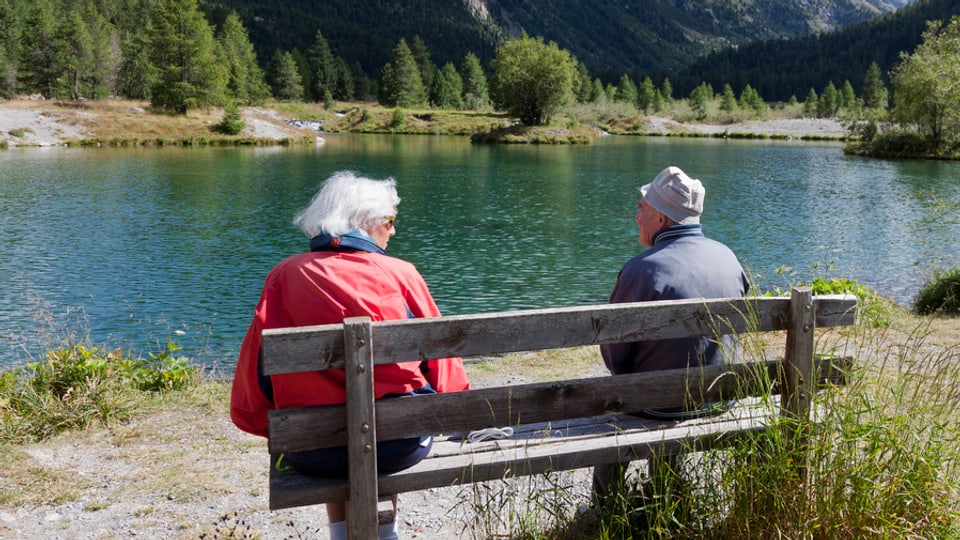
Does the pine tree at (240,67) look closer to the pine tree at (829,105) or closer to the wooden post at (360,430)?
the wooden post at (360,430)

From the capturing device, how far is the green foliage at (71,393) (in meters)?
6.21

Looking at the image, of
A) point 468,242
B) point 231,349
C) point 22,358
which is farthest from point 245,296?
point 468,242

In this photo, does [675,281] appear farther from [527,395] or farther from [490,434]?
[490,434]

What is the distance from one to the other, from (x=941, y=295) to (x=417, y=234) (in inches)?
616

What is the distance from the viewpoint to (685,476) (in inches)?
155

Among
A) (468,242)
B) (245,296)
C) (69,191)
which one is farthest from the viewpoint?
(69,191)

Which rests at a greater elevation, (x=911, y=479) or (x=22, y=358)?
(x=911, y=479)

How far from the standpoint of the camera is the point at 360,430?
305 cm

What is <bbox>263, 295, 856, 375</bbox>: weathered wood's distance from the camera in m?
2.89

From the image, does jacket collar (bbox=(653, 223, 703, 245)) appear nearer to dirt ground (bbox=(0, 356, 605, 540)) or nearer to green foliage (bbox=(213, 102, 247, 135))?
dirt ground (bbox=(0, 356, 605, 540))

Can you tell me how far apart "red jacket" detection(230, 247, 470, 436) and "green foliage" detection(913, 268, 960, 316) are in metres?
12.1

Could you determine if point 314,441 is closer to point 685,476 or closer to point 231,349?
point 685,476

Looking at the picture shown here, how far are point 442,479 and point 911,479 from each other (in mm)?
2224

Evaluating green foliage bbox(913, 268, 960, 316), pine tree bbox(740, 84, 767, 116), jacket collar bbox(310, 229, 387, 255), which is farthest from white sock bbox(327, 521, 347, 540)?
pine tree bbox(740, 84, 767, 116)
